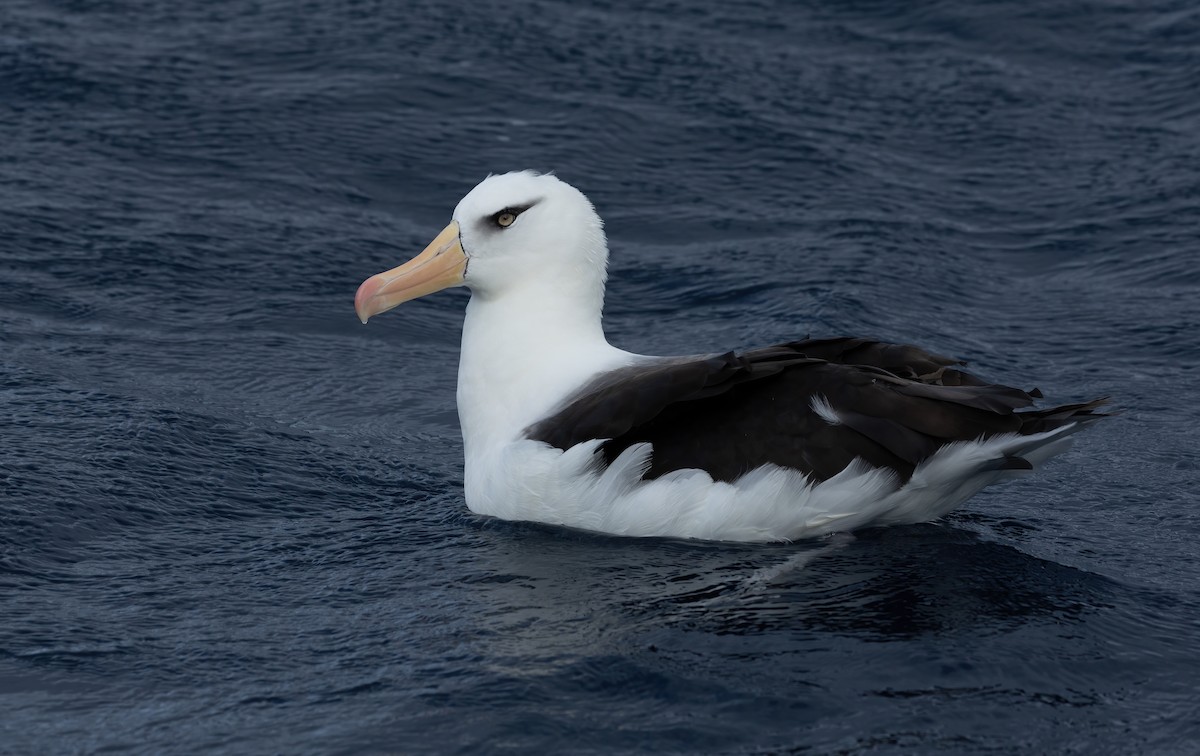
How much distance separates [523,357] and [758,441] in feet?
4.50

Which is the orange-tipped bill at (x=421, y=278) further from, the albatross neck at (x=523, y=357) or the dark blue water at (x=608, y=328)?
the dark blue water at (x=608, y=328)

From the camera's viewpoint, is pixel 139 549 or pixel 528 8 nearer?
pixel 139 549

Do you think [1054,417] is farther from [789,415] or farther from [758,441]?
[758,441]

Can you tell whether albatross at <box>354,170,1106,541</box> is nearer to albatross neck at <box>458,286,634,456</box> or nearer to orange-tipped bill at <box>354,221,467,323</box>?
albatross neck at <box>458,286,634,456</box>

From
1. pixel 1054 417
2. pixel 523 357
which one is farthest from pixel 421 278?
pixel 1054 417

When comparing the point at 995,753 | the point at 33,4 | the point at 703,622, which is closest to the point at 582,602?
the point at 703,622

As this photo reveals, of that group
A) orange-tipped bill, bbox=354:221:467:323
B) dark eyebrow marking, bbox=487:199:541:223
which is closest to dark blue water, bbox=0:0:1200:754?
orange-tipped bill, bbox=354:221:467:323

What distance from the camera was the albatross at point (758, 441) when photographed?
671cm

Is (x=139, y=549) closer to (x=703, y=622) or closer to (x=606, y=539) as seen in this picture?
(x=606, y=539)

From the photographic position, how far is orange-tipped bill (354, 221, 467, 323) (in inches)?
316

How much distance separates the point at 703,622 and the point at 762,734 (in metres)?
0.88

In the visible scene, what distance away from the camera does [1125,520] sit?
7.51 meters

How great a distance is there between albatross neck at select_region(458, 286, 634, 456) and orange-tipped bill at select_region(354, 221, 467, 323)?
212 mm

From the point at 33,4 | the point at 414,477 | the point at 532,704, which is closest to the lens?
the point at 532,704
